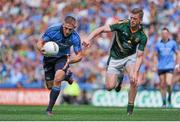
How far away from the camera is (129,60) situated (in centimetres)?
1523

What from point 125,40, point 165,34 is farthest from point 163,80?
point 125,40

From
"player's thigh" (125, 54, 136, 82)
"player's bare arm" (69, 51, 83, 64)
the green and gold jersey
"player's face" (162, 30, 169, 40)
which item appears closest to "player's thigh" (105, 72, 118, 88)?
the green and gold jersey

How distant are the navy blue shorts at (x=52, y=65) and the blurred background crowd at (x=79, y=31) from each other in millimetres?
8123

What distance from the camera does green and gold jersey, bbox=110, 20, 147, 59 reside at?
14445 millimetres

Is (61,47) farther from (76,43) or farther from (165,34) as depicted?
(165,34)

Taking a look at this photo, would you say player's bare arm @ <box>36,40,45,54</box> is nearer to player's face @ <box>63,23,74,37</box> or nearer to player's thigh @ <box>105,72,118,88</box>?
player's face @ <box>63,23,74,37</box>

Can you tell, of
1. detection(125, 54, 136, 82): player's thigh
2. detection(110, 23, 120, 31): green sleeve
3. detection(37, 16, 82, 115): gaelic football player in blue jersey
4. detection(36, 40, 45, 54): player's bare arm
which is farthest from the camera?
detection(125, 54, 136, 82): player's thigh

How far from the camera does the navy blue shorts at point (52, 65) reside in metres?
14.1

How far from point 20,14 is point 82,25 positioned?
3.01 meters

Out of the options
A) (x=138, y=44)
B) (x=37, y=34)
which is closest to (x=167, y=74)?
(x=138, y=44)

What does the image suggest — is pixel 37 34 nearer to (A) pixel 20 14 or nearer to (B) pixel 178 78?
(A) pixel 20 14

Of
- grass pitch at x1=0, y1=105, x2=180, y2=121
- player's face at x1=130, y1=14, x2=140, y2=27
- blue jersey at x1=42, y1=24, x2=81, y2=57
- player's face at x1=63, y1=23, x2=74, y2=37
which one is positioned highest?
player's face at x1=130, y1=14, x2=140, y2=27

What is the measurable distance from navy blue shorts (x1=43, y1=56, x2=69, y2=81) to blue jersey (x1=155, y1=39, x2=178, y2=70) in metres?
5.75

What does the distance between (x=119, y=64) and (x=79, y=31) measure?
1058cm
